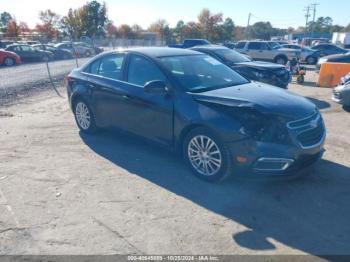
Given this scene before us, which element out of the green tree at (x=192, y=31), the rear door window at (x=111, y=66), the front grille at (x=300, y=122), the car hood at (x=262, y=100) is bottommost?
the front grille at (x=300, y=122)

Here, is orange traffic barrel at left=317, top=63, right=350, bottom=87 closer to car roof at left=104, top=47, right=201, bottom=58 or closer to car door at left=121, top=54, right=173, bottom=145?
car roof at left=104, top=47, right=201, bottom=58

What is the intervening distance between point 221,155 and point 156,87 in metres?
1.30

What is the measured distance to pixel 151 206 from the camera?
3.95 meters

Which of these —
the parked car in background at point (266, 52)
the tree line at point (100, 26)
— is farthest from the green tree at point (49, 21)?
the parked car in background at point (266, 52)

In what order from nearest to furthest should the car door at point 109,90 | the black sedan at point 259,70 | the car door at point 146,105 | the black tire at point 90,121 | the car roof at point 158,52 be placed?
1. the car door at point 146,105
2. the car roof at point 158,52
3. the car door at point 109,90
4. the black tire at point 90,121
5. the black sedan at point 259,70

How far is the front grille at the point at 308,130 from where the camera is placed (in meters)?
4.09

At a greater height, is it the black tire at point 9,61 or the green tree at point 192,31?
the green tree at point 192,31

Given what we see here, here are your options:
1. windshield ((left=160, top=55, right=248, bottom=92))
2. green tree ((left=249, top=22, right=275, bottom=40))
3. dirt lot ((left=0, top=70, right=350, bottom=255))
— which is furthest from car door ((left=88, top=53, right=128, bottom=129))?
green tree ((left=249, top=22, right=275, bottom=40))

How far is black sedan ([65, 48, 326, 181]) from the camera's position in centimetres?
402

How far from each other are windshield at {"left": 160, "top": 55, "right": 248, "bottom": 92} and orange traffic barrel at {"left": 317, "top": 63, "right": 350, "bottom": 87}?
8828 millimetres

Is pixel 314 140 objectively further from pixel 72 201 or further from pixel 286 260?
pixel 72 201

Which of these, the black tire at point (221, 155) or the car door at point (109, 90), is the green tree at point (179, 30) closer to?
the car door at point (109, 90)

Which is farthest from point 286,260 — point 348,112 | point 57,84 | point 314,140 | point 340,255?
point 57,84

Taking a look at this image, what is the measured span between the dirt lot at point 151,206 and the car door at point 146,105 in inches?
19.6
